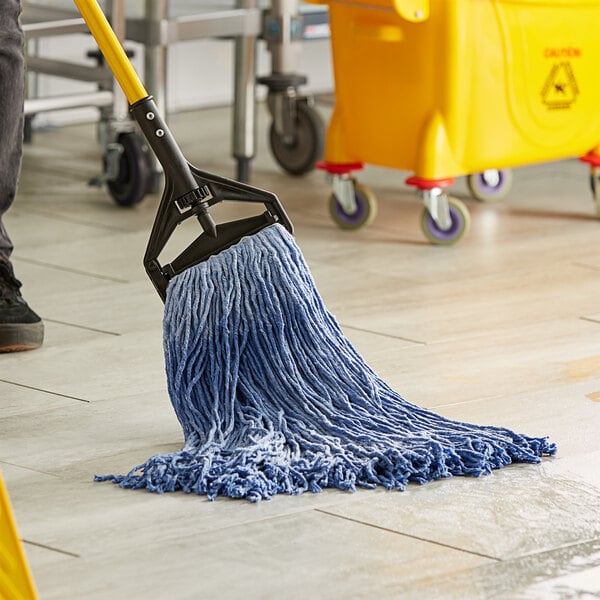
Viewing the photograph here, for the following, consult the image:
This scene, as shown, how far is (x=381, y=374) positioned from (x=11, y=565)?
0.79 meters

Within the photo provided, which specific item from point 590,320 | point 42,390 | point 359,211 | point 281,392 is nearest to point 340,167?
point 359,211

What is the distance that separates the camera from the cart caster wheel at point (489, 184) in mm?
2867

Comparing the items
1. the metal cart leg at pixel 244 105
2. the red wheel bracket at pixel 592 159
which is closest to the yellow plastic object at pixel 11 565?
the red wheel bracket at pixel 592 159

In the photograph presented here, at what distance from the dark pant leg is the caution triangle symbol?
1077 millimetres

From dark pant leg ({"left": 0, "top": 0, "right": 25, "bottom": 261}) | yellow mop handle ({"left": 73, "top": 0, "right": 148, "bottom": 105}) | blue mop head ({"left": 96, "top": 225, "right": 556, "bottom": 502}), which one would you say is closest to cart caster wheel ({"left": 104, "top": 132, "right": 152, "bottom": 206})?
dark pant leg ({"left": 0, "top": 0, "right": 25, "bottom": 261})

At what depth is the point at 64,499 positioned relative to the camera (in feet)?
4.33

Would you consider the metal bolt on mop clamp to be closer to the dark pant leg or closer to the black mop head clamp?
the black mop head clamp

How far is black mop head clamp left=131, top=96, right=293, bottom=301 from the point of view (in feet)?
4.92

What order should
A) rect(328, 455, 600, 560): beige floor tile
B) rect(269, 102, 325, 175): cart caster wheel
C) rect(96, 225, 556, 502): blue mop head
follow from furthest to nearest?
rect(269, 102, 325, 175): cart caster wheel, rect(96, 225, 556, 502): blue mop head, rect(328, 455, 600, 560): beige floor tile

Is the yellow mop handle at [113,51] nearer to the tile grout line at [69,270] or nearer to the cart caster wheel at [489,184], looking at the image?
the tile grout line at [69,270]

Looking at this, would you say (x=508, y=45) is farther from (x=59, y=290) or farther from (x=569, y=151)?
(x=59, y=290)

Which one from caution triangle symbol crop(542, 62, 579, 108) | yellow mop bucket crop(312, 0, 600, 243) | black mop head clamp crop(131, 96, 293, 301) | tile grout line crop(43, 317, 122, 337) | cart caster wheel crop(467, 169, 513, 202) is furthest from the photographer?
cart caster wheel crop(467, 169, 513, 202)

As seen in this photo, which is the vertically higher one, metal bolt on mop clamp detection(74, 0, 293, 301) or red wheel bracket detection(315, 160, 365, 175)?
metal bolt on mop clamp detection(74, 0, 293, 301)

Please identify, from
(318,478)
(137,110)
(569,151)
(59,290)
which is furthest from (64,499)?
(569,151)
